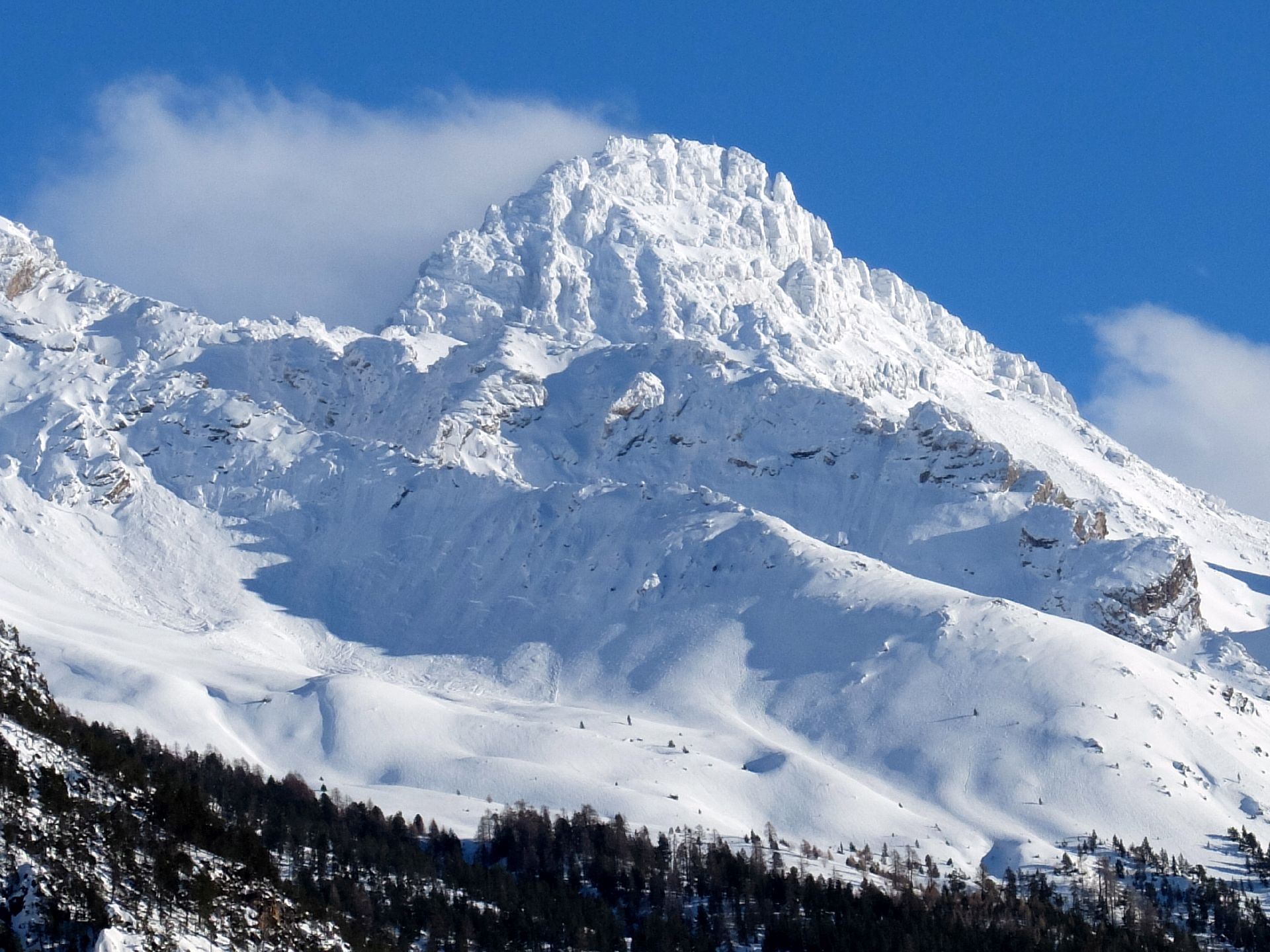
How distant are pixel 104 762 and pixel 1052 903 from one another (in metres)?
98.9

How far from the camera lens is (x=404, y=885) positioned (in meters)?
167

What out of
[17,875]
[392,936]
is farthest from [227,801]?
[17,875]

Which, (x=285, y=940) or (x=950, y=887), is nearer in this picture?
(x=285, y=940)

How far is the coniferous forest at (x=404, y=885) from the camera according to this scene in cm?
10919

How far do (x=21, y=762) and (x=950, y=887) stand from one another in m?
103

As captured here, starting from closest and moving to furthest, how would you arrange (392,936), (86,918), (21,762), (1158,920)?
1. (86,918)
2. (21,762)
3. (392,936)
4. (1158,920)

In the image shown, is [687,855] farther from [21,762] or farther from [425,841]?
[21,762]

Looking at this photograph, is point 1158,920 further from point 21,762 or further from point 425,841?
point 21,762

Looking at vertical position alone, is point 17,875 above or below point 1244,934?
below

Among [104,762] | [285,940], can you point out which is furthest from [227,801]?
[285,940]

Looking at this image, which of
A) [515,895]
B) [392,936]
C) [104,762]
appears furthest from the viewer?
[515,895]

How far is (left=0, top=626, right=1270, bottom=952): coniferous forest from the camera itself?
109188 millimetres

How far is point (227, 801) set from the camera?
180000 millimetres

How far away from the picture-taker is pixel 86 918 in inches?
4055
